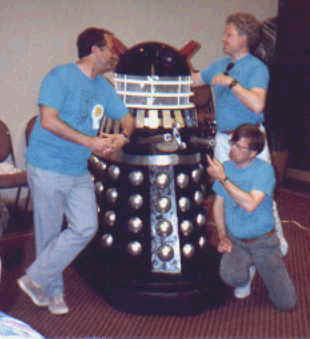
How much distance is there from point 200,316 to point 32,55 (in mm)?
2594

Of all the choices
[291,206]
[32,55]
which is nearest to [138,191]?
[32,55]

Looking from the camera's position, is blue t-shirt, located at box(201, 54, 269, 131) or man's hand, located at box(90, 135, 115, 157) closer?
man's hand, located at box(90, 135, 115, 157)

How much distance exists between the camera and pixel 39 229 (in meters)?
2.74

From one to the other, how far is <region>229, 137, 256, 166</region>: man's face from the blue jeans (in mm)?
734

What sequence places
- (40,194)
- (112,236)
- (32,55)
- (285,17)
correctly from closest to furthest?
(40,194)
(112,236)
(32,55)
(285,17)

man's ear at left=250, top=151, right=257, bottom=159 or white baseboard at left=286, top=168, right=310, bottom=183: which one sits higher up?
man's ear at left=250, top=151, right=257, bottom=159

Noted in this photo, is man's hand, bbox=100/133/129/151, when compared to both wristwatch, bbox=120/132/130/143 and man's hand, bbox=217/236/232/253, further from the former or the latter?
man's hand, bbox=217/236/232/253

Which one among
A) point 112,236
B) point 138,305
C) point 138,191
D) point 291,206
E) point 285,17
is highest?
point 285,17

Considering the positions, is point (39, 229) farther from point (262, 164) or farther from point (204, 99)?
point (204, 99)

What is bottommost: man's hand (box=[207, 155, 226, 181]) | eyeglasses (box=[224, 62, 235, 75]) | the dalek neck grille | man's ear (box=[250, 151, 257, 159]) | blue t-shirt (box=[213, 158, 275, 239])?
blue t-shirt (box=[213, 158, 275, 239])

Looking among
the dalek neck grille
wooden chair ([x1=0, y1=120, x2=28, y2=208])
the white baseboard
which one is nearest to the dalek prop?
the dalek neck grille

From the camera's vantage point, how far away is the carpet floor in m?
2.60

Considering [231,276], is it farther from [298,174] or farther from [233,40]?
[298,174]

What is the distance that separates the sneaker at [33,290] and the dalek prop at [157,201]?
1.00ft
